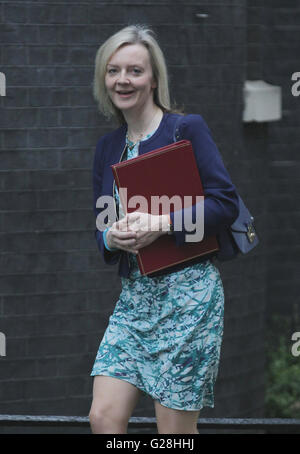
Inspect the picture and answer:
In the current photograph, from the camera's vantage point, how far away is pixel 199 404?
3875 millimetres

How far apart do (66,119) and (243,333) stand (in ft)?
6.48

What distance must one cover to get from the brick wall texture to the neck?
2.02 metres

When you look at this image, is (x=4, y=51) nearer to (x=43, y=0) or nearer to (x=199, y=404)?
(x=43, y=0)

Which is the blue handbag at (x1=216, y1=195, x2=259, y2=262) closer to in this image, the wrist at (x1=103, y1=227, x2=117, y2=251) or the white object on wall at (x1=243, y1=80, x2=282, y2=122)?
the wrist at (x1=103, y1=227, x2=117, y2=251)

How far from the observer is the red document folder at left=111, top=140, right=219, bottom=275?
3758 mm

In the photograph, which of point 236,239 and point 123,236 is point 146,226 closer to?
point 123,236

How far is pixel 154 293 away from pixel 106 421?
0.53 meters

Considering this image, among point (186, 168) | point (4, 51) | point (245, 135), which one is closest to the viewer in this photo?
point (186, 168)

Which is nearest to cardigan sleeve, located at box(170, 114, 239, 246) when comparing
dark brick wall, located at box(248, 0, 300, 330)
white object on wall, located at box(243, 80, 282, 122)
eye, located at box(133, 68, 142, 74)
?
eye, located at box(133, 68, 142, 74)

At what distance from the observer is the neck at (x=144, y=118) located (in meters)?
3.95

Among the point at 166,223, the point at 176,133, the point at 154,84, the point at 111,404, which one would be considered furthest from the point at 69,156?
the point at 111,404

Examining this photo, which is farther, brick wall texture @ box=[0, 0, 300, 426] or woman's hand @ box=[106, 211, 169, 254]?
brick wall texture @ box=[0, 0, 300, 426]

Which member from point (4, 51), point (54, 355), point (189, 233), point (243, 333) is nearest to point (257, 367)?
point (243, 333)
